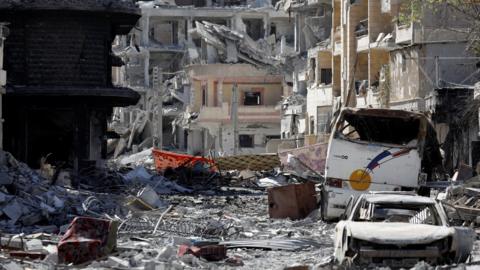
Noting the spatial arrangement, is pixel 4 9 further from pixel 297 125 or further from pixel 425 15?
pixel 297 125

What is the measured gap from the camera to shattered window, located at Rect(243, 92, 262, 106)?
107 meters

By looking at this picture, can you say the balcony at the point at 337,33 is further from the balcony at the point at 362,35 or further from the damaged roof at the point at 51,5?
the damaged roof at the point at 51,5

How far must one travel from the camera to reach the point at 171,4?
12319cm

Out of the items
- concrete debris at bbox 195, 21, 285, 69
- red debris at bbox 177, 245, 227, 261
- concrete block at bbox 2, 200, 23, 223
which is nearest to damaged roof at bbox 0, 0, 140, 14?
concrete block at bbox 2, 200, 23, 223

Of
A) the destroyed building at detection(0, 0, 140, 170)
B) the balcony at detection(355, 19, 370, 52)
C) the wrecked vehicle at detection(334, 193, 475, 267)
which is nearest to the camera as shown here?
the wrecked vehicle at detection(334, 193, 475, 267)

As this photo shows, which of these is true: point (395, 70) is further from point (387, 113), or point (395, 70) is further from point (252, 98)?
point (252, 98)

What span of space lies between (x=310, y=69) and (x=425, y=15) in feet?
82.1

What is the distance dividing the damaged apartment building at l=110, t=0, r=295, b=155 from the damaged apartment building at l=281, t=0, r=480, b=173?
13357 millimetres

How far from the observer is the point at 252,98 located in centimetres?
10781

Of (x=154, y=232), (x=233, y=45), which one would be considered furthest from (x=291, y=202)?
(x=233, y=45)

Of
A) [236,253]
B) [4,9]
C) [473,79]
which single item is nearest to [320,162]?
[473,79]

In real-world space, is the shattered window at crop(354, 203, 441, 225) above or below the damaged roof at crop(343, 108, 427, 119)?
below

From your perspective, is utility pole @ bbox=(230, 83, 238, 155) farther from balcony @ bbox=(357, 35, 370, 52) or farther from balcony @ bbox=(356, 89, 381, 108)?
→ balcony @ bbox=(357, 35, 370, 52)

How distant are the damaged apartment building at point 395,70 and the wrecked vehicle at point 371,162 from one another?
9.99 metres
